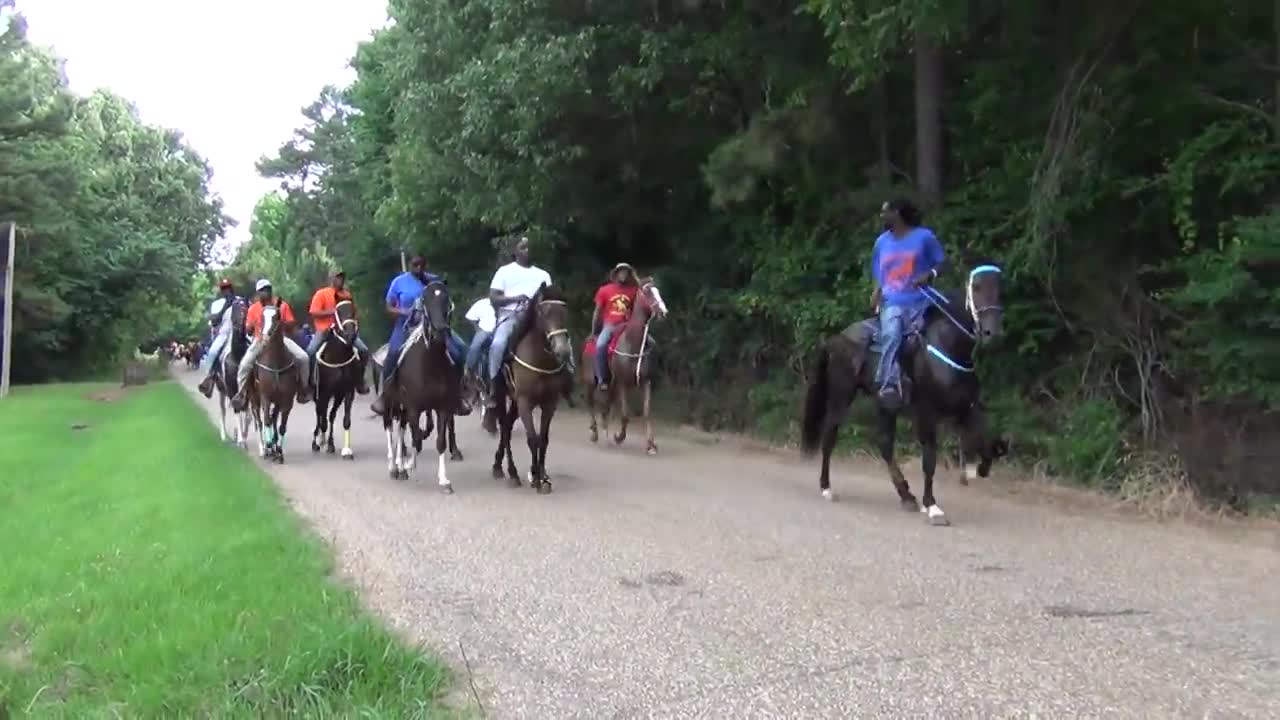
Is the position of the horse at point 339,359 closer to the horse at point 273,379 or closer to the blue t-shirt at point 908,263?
the horse at point 273,379

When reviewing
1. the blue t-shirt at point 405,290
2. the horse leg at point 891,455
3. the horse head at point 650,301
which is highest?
the horse head at point 650,301

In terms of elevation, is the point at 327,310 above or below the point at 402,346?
above

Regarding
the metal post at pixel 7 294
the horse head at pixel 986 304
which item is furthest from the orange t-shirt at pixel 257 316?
the metal post at pixel 7 294

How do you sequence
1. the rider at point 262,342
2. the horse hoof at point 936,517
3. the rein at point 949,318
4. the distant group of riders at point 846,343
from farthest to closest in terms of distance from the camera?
1. the rider at point 262,342
2. the distant group of riders at point 846,343
3. the rein at point 949,318
4. the horse hoof at point 936,517

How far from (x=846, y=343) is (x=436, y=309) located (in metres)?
4.37

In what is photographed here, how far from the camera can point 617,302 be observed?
1761 cm

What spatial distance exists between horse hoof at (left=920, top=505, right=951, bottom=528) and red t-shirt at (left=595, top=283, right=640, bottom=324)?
336 inches

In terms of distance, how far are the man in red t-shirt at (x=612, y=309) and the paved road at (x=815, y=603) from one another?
605 cm

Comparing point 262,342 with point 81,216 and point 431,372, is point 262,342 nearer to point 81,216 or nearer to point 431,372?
point 431,372

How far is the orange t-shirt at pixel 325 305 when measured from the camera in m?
16.5

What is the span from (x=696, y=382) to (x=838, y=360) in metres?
8.89

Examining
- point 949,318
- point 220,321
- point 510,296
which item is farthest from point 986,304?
point 220,321

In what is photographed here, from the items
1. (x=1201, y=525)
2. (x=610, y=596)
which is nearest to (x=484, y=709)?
(x=610, y=596)

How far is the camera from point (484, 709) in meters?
5.06
